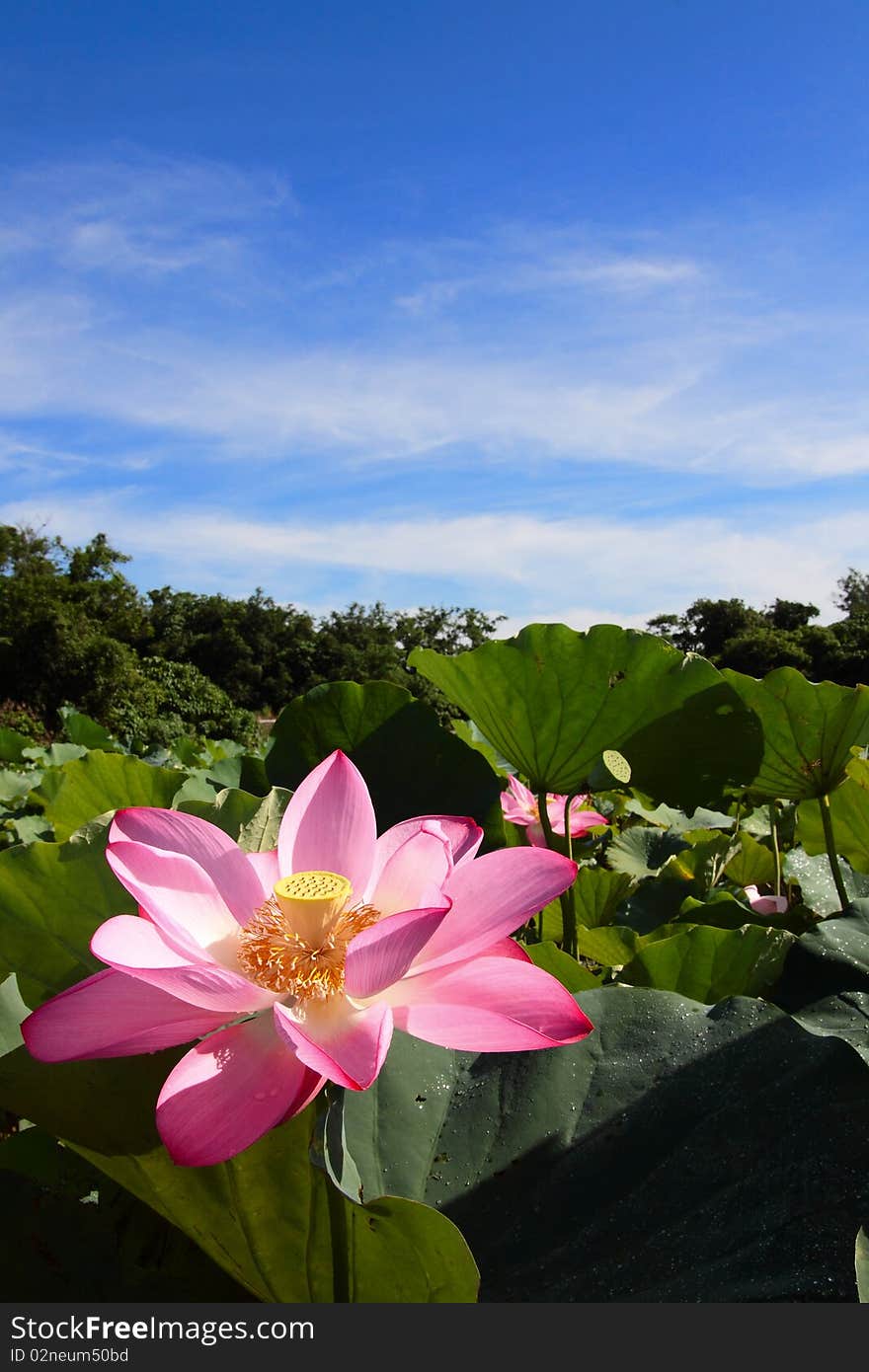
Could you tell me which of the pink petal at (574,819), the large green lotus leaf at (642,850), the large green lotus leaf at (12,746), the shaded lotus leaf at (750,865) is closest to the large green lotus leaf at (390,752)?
the pink petal at (574,819)

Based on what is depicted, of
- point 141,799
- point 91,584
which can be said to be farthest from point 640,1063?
point 91,584

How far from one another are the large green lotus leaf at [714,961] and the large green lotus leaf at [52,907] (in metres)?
0.37

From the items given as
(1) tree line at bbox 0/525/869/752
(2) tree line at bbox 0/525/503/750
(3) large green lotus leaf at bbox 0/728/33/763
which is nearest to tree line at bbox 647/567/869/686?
(1) tree line at bbox 0/525/869/752

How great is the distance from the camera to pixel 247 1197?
424mm

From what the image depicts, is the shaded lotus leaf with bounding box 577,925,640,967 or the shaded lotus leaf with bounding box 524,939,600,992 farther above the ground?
the shaded lotus leaf with bounding box 524,939,600,992

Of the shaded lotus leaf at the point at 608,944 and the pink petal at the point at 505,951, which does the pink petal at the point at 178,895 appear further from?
the shaded lotus leaf at the point at 608,944

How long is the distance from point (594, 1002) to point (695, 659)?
43 cm

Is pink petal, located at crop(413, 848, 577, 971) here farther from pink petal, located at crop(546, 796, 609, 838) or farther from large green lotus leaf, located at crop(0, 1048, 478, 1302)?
pink petal, located at crop(546, 796, 609, 838)

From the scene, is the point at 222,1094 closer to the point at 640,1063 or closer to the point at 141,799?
the point at 640,1063

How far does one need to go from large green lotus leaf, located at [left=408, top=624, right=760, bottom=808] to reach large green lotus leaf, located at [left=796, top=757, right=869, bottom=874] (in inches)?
6.9

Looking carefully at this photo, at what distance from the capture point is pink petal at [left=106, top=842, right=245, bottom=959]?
0.41 m

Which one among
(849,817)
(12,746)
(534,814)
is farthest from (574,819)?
(12,746)

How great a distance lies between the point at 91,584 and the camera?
18328 mm

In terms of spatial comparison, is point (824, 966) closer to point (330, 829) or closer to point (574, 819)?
point (330, 829)
